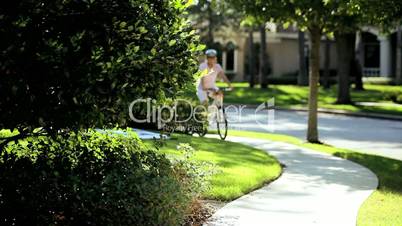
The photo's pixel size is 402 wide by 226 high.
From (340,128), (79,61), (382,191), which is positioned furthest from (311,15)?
(79,61)

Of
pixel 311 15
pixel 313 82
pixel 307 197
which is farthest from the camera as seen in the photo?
pixel 313 82

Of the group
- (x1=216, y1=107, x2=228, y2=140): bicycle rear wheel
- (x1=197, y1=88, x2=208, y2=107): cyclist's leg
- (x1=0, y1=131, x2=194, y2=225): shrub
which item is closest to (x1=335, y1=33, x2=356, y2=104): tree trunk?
(x1=216, y1=107, x2=228, y2=140): bicycle rear wheel

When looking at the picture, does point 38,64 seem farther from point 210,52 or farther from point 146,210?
point 210,52

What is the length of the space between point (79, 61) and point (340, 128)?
16072 mm

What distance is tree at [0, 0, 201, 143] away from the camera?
18.5 ft

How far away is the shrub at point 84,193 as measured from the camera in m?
5.67

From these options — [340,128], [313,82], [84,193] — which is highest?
[313,82]

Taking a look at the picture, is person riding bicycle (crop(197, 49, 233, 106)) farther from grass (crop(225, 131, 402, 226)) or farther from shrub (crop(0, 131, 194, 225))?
shrub (crop(0, 131, 194, 225))

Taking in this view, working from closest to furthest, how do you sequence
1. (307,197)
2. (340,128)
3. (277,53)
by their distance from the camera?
1. (307,197)
2. (340,128)
3. (277,53)

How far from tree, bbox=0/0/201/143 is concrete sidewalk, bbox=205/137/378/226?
1784 mm

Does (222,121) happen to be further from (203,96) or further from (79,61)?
(79,61)

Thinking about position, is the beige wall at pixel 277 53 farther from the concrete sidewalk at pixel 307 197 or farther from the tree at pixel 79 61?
the tree at pixel 79 61

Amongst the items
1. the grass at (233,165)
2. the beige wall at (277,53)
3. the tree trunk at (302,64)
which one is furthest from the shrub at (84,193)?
the beige wall at (277,53)

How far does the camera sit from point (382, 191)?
29.9ft
